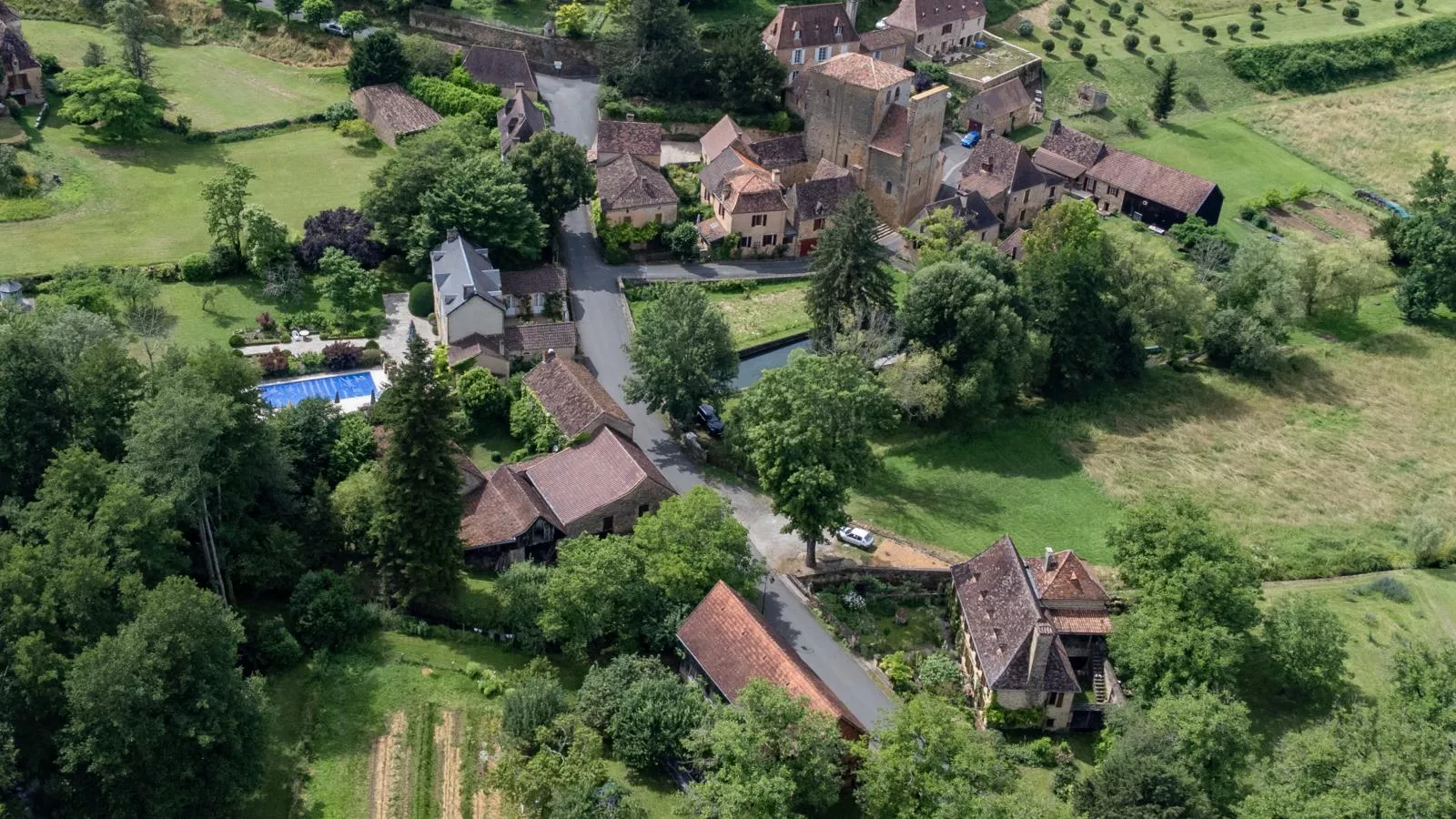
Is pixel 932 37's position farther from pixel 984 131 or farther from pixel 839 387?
pixel 839 387

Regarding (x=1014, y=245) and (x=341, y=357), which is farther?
(x=1014, y=245)

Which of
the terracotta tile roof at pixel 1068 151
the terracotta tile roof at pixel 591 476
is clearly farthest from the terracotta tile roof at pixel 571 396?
the terracotta tile roof at pixel 1068 151

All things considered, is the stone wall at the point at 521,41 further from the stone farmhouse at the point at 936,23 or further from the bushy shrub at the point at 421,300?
the bushy shrub at the point at 421,300

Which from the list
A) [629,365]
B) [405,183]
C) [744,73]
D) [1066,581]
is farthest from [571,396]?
[744,73]

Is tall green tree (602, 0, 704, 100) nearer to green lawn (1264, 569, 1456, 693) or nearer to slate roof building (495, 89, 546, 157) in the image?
slate roof building (495, 89, 546, 157)

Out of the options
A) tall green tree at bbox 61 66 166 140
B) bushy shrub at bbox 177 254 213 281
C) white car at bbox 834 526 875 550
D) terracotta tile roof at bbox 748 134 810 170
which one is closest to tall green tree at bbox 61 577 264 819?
white car at bbox 834 526 875 550

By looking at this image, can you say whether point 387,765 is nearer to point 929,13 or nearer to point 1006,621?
point 1006,621
